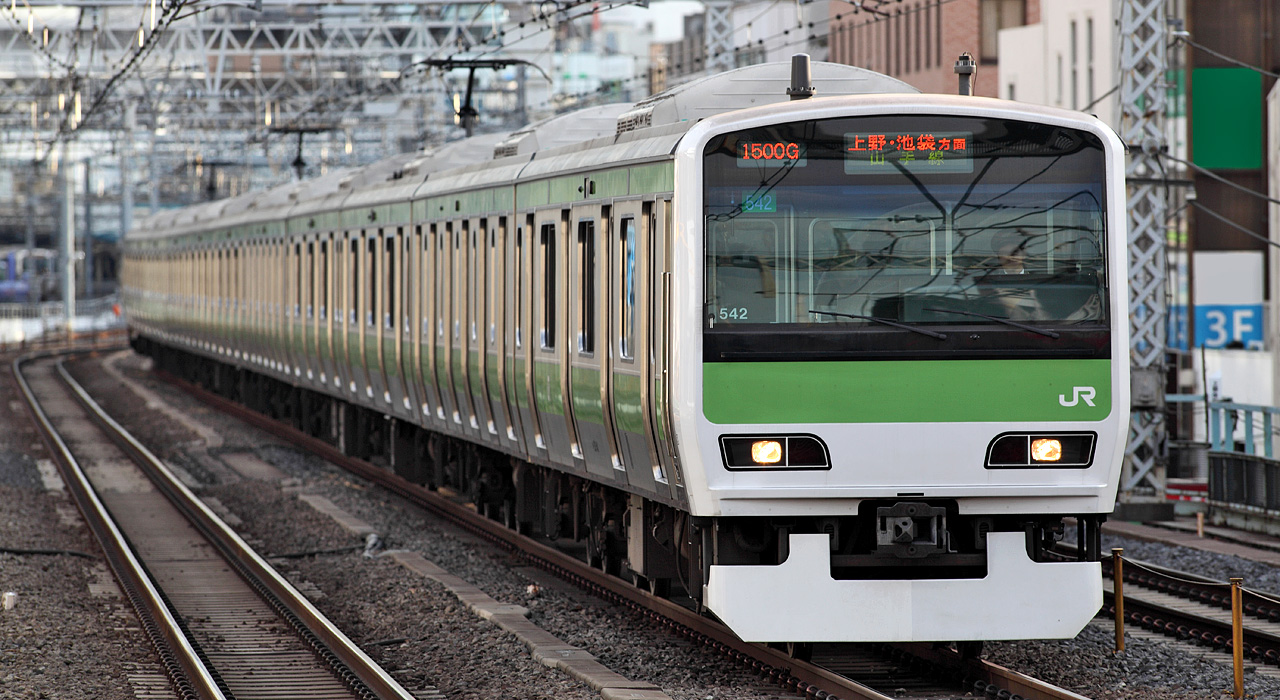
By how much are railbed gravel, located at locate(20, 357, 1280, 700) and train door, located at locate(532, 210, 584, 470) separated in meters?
1.03

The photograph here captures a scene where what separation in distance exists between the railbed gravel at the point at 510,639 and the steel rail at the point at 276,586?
203 millimetres

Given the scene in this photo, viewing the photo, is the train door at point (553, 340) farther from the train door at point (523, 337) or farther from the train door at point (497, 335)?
the train door at point (497, 335)

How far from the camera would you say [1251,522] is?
50.5ft

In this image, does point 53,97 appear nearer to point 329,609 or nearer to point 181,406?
point 181,406

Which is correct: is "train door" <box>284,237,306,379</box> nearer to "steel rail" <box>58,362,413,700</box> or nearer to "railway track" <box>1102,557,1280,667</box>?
"steel rail" <box>58,362,413,700</box>

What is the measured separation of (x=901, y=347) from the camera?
809cm

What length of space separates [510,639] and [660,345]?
7.62ft

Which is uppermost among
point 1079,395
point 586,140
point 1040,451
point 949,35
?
point 949,35

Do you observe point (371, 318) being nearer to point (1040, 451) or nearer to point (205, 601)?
point (205, 601)

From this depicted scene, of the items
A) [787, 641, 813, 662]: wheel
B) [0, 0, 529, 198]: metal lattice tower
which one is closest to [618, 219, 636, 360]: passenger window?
[787, 641, 813, 662]: wheel

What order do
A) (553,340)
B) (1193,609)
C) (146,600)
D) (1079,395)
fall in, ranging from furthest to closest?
(146,600) → (553,340) → (1193,609) → (1079,395)

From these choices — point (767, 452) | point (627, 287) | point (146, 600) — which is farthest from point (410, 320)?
point (767, 452)

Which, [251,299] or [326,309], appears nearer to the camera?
[326,309]

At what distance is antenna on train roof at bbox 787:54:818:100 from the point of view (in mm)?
8727
